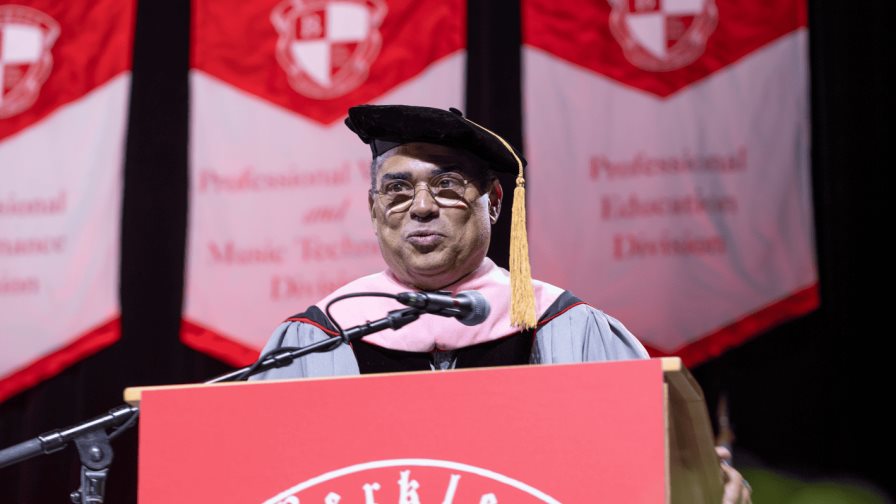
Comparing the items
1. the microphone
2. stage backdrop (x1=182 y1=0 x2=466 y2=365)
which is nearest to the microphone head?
the microphone

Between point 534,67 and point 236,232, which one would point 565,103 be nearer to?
point 534,67

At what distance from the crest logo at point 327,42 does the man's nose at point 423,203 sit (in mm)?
2166

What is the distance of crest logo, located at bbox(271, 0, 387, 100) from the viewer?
4492 mm

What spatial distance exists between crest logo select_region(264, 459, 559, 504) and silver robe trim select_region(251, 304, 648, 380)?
30.3 inches

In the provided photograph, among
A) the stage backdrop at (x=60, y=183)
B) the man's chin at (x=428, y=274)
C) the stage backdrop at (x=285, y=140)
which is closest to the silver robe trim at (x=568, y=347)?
the man's chin at (x=428, y=274)

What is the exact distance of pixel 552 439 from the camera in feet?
5.08

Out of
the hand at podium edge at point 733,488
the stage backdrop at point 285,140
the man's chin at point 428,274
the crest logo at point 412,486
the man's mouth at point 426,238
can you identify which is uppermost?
the stage backdrop at point 285,140

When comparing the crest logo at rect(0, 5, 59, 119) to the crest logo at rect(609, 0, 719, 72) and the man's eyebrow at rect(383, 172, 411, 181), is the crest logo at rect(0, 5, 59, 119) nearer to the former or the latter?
the crest logo at rect(609, 0, 719, 72)

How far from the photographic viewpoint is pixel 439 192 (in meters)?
2.41

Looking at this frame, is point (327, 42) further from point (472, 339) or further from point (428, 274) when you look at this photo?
point (472, 339)

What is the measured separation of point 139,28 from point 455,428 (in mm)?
3641

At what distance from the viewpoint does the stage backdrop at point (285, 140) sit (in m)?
4.39

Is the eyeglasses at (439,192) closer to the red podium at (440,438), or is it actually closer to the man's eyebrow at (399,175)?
the man's eyebrow at (399,175)

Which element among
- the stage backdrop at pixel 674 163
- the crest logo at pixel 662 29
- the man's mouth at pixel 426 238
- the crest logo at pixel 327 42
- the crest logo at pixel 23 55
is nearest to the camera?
the man's mouth at pixel 426 238
